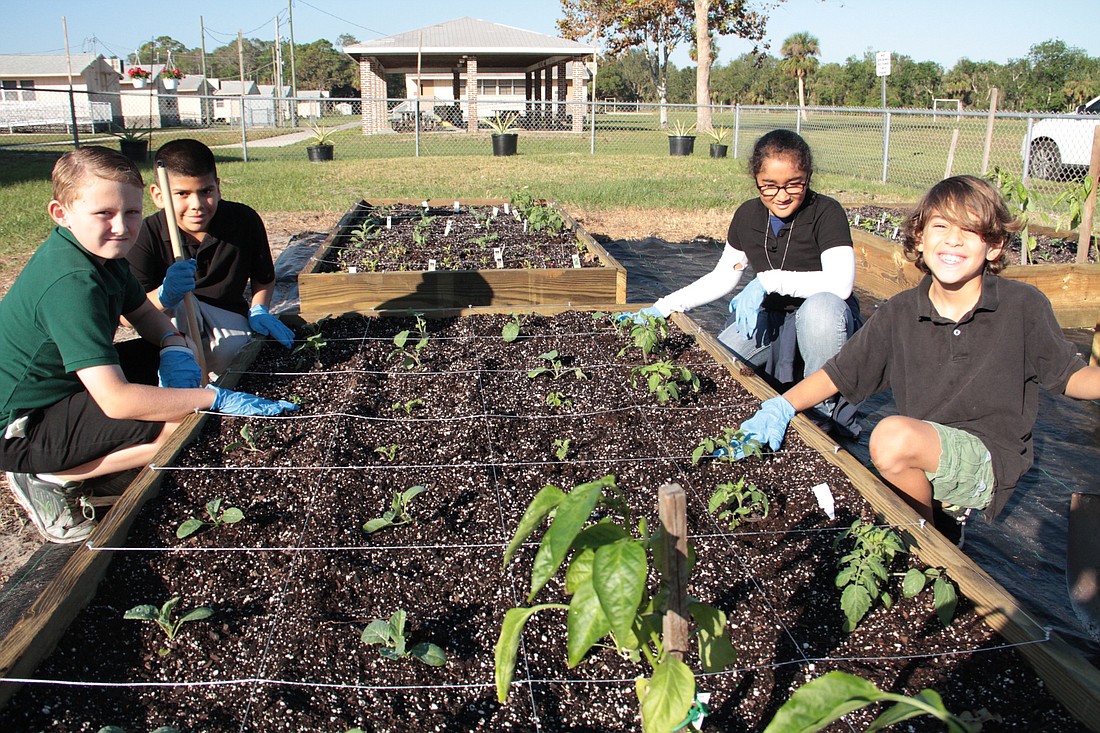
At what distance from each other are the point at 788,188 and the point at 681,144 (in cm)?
1382

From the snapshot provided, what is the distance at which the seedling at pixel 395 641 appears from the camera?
1.81 metres

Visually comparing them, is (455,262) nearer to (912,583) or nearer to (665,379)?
(665,379)

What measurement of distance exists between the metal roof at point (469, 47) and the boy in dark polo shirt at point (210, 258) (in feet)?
70.2

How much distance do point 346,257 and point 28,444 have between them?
3.17 m

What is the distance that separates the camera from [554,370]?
3.45 meters

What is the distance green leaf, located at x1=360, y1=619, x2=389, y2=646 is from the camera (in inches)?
73.0

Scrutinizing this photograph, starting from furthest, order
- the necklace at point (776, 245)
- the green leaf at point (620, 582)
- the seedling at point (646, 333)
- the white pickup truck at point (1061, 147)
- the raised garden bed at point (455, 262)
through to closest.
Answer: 1. the white pickup truck at point (1061, 147)
2. the raised garden bed at point (455, 262)
3. the necklace at point (776, 245)
4. the seedling at point (646, 333)
5. the green leaf at point (620, 582)

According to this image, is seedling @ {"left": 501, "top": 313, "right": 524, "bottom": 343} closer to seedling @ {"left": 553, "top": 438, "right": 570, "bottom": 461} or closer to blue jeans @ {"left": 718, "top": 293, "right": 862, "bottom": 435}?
seedling @ {"left": 553, "top": 438, "right": 570, "bottom": 461}

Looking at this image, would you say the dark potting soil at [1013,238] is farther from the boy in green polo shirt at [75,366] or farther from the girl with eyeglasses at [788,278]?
→ the boy in green polo shirt at [75,366]

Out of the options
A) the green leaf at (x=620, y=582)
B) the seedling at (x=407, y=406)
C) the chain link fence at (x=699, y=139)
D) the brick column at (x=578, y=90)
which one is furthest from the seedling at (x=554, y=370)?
the brick column at (x=578, y=90)

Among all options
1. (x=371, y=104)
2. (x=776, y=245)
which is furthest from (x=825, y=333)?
(x=371, y=104)

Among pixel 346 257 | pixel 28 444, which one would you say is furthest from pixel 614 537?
pixel 346 257

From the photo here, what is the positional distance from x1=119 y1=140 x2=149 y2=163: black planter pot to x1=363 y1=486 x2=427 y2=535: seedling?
11.8m

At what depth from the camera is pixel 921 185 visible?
1174 centimetres
